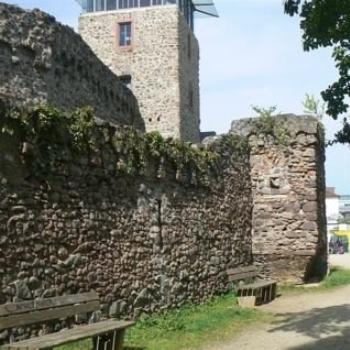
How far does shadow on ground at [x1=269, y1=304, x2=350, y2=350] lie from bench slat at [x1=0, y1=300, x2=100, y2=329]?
227 centimetres

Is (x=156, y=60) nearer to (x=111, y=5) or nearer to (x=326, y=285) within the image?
(x=111, y=5)

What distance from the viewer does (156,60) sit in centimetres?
3039

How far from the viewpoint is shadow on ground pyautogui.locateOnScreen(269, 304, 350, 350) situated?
287 inches

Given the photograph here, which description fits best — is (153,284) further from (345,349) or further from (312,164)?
(312,164)

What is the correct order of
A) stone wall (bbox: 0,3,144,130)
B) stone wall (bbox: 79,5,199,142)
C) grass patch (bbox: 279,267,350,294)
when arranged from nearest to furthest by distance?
grass patch (bbox: 279,267,350,294) → stone wall (bbox: 0,3,144,130) → stone wall (bbox: 79,5,199,142)

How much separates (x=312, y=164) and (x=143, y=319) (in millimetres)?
6034

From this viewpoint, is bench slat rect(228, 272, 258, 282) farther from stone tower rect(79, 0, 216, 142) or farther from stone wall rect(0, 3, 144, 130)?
stone tower rect(79, 0, 216, 142)

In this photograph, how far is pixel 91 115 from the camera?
7891 millimetres

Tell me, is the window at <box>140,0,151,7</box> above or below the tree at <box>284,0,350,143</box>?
above

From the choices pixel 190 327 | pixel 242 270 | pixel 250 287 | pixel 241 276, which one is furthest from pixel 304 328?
pixel 242 270

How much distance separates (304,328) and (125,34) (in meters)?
24.8

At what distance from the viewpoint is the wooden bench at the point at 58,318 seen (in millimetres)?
5849

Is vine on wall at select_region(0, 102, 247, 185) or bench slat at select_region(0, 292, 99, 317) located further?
vine on wall at select_region(0, 102, 247, 185)

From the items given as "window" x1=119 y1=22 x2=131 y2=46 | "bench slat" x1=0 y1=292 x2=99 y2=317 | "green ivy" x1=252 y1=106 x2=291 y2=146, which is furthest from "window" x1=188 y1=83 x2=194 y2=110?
"bench slat" x1=0 y1=292 x2=99 y2=317
